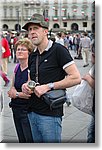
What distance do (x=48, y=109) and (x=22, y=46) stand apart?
0.42m

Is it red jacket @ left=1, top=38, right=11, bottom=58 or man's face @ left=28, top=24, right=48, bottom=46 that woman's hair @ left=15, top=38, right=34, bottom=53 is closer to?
man's face @ left=28, top=24, right=48, bottom=46

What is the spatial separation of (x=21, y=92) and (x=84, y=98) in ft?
1.31

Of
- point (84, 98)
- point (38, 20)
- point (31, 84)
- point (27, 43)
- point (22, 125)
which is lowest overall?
point (22, 125)

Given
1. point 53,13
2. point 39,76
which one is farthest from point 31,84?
point 53,13

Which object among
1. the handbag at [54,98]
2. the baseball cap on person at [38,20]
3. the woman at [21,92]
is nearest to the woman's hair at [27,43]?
the woman at [21,92]

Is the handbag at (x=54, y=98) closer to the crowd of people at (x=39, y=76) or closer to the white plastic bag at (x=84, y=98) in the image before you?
the crowd of people at (x=39, y=76)

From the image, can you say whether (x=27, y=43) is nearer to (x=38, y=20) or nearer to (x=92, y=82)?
(x=38, y=20)

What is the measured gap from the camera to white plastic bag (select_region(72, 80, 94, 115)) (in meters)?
1.83

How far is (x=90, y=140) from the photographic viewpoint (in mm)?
1874

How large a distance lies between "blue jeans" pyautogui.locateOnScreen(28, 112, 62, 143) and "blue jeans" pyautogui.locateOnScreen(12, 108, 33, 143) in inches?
1.3

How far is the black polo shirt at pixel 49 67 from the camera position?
5.27 feet

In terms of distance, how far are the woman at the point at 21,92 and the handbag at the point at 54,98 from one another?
0.53 feet

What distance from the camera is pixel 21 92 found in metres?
1.82

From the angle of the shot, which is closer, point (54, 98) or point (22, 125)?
point (54, 98)
